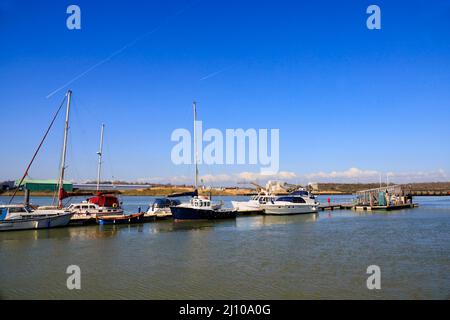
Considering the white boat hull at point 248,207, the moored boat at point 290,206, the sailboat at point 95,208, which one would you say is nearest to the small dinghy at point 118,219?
the sailboat at point 95,208

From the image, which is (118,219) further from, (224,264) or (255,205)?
(255,205)

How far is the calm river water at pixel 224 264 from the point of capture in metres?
18.8

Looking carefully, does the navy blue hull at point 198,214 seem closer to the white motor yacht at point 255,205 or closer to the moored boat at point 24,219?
the white motor yacht at point 255,205

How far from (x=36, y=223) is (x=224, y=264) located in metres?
27.7

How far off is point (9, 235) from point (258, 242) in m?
25.8

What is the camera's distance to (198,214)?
56.1m

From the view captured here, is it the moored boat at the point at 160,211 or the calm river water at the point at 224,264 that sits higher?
the moored boat at the point at 160,211

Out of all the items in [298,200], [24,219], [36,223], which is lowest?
[36,223]

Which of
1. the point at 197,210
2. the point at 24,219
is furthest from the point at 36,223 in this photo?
the point at 197,210

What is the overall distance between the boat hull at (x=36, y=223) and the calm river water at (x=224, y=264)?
56.1 inches

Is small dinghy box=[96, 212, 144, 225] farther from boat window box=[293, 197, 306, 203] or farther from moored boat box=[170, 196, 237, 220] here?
boat window box=[293, 197, 306, 203]

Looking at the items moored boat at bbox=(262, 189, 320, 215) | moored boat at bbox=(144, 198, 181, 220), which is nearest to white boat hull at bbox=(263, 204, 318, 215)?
moored boat at bbox=(262, 189, 320, 215)

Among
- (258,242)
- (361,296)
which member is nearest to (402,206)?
(258,242)

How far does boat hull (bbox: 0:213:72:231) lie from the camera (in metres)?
40.5
